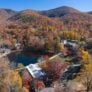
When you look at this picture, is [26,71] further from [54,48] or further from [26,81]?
[54,48]

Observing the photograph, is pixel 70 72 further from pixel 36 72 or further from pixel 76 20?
pixel 76 20

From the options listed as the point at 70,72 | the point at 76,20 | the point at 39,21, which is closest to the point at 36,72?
the point at 70,72

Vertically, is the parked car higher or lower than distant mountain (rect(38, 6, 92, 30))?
lower

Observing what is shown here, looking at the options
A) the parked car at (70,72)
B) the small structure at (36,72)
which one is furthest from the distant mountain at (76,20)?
the parked car at (70,72)

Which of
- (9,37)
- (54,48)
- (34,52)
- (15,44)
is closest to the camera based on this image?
(54,48)

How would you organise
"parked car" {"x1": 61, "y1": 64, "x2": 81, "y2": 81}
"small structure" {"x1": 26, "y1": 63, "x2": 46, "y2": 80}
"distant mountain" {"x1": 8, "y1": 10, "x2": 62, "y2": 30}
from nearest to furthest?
"parked car" {"x1": 61, "y1": 64, "x2": 81, "y2": 81} < "small structure" {"x1": 26, "y1": 63, "x2": 46, "y2": 80} < "distant mountain" {"x1": 8, "y1": 10, "x2": 62, "y2": 30}

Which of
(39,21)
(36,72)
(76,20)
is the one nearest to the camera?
(36,72)

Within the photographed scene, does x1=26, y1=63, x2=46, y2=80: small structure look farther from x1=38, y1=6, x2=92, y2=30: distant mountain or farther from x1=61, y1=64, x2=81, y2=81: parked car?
x1=38, y1=6, x2=92, y2=30: distant mountain

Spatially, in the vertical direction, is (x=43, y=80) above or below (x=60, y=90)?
below

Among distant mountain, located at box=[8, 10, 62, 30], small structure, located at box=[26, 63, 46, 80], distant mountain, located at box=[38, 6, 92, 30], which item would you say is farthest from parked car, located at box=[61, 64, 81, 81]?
distant mountain, located at box=[38, 6, 92, 30]

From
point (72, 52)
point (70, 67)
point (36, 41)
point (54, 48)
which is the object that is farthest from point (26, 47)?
point (70, 67)

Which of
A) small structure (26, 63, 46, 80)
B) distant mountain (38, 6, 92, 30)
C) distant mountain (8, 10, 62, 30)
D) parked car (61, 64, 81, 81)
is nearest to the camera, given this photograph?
parked car (61, 64, 81, 81)
